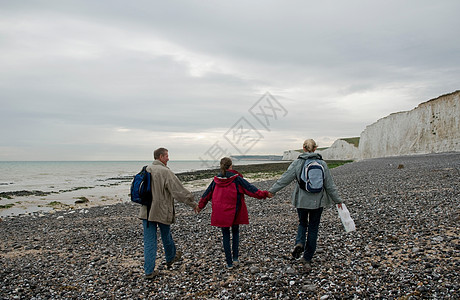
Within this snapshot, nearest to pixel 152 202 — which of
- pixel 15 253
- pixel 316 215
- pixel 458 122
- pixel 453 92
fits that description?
pixel 316 215

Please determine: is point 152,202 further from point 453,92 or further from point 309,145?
point 453,92

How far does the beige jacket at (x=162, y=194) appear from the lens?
609 cm

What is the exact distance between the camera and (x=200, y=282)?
5.84 m

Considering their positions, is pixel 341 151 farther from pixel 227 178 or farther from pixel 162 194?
pixel 162 194

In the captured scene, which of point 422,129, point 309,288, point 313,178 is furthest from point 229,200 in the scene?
→ point 422,129

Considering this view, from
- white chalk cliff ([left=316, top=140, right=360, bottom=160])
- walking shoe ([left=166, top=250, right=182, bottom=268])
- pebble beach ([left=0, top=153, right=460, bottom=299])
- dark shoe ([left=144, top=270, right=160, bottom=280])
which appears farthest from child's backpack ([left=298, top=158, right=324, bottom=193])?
white chalk cliff ([left=316, top=140, right=360, bottom=160])

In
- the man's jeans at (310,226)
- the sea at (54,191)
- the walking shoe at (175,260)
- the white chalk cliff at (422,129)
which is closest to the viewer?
the man's jeans at (310,226)

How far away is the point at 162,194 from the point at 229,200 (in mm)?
1371

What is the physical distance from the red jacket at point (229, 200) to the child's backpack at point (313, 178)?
1050mm

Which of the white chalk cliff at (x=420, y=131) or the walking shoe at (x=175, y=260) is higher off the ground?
the white chalk cliff at (x=420, y=131)

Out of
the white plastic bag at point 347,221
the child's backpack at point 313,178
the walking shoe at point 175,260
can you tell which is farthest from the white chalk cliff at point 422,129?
the walking shoe at point 175,260

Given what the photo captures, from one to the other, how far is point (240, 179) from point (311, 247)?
1892 mm

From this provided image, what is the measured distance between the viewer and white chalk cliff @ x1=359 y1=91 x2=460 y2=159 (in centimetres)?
5078

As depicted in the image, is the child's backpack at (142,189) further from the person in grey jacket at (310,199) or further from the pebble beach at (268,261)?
the person in grey jacket at (310,199)
